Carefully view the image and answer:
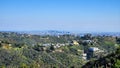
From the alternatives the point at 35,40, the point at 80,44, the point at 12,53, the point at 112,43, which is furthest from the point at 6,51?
the point at 35,40

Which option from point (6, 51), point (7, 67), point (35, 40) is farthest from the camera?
point (35, 40)

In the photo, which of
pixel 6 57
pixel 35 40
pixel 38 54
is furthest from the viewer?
pixel 35 40

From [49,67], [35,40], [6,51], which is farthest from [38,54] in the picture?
Result: [35,40]

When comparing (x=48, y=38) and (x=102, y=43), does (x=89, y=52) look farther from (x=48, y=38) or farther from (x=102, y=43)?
(x=48, y=38)

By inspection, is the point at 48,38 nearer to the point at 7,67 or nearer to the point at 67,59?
the point at 67,59

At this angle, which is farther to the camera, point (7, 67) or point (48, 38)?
point (48, 38)

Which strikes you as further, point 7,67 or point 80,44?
point 80,44

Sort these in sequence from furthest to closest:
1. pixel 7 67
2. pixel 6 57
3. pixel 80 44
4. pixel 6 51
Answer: pixel 80 44
pixel 6 51
pixel 6 57
pixel 7 67

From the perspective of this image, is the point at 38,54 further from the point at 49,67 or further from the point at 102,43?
the point at 102,43

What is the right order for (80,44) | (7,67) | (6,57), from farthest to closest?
(80,44) → (6,57) → (7,67)
